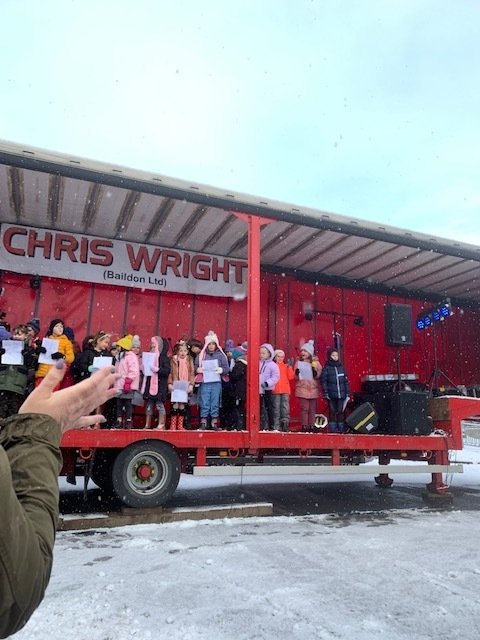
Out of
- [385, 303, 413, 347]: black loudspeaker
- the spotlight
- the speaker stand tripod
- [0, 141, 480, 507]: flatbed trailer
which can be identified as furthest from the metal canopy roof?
the speaker stand tripod

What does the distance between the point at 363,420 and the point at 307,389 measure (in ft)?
4.24

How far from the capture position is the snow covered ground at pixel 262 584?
2592mm

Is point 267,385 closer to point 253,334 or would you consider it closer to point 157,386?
point 253,334

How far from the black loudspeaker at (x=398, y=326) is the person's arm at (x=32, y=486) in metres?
7.47

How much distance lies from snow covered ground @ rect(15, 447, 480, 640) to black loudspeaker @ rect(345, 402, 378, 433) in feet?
6.78

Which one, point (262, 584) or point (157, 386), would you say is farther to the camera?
point (157, 386)

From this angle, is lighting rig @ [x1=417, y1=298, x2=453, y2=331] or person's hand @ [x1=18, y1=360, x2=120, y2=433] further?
lighting rig @ [x1=417, y1=298, x2=453, y2=331]

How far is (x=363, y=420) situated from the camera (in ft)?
23.7

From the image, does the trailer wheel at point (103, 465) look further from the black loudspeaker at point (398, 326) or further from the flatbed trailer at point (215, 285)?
the black loudspeaker at point (398, 326)

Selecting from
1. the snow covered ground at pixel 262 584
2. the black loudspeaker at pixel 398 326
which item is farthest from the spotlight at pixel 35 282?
the black loudspeaker at pixel 398 326

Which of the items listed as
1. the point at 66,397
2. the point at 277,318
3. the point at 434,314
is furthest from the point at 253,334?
the point at 66,397

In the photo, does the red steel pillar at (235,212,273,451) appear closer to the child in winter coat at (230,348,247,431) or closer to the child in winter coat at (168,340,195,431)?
the child in winter coat at (230,348,247,431)

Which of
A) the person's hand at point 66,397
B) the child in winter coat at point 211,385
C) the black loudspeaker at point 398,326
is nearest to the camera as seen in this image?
the person's hand at point 66,397

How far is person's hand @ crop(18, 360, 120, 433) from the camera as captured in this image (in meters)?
1.09
